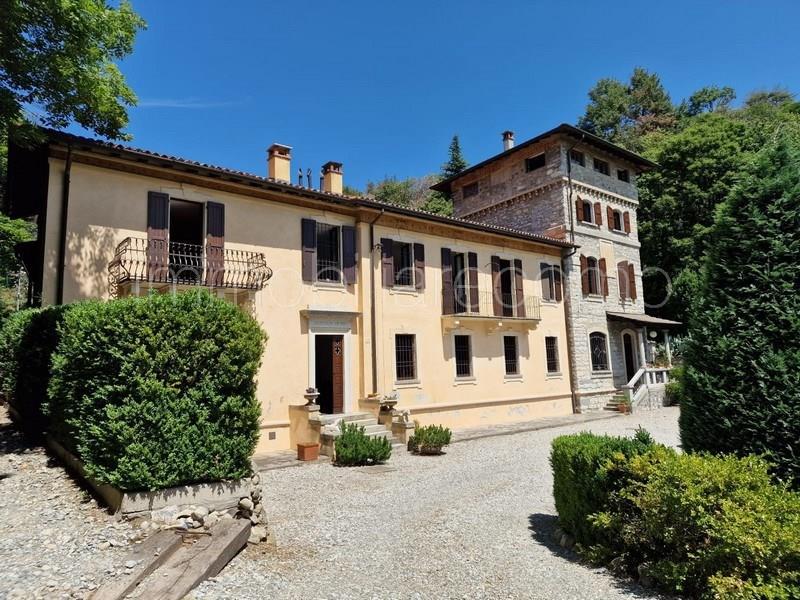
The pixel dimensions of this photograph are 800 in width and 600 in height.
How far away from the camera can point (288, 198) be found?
508 inches

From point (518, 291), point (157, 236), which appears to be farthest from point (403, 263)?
point (157, 236)

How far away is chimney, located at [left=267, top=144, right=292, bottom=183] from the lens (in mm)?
14445

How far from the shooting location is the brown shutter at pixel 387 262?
47.6ft

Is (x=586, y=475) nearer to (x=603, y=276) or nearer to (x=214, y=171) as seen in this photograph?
(x=214, y=171)

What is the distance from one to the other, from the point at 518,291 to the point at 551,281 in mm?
2218

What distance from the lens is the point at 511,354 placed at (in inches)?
709

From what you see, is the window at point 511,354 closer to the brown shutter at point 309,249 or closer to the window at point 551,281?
the window at point 551,281

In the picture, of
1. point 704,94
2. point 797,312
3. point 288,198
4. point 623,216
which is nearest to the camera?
point 797,312

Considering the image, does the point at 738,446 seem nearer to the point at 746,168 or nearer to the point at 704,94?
the point at 746,168

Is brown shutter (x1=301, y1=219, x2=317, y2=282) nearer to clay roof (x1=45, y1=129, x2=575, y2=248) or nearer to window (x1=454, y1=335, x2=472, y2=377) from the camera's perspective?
Result: clay roof (x1=45, y1=129, x2=575, y2=248)

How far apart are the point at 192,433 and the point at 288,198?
8.36m

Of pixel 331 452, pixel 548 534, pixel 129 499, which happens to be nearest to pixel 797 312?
pixel 548 534

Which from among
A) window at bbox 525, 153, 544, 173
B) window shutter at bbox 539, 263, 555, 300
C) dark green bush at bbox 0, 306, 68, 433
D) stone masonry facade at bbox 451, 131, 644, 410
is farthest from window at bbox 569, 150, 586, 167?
dark green bush at bbox 0, 306, 68, 433

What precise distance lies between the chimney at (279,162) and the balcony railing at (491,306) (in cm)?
627
